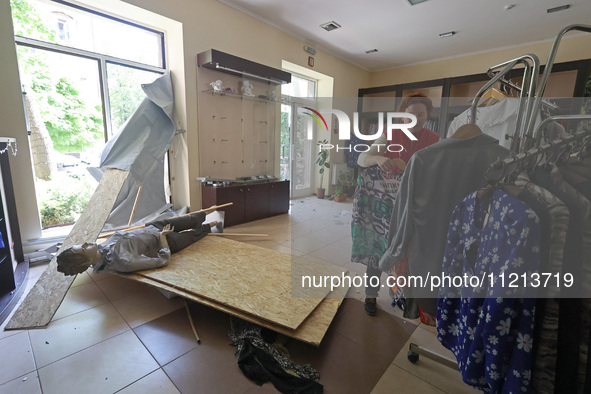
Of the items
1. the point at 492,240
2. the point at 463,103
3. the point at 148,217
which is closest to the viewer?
the point at 492,240

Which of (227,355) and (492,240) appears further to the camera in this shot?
(227,355)

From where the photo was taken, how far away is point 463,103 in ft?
18.6

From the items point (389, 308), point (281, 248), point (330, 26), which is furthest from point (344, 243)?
point (330, 26)

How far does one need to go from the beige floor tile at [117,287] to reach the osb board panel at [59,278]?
254 millimetres

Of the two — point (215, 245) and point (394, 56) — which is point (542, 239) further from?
point (394, 56)

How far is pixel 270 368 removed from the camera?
153 centimetres

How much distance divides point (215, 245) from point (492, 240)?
Result: 2.48 meters

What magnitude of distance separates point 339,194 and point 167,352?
4.90 metres

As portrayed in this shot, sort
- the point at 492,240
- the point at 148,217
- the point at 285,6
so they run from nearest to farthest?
the point at 492,240 < the point at 148,217 < the point at 285,6

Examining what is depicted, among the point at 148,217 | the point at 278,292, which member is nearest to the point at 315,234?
the point at 278,292

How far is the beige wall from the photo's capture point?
4800 mm

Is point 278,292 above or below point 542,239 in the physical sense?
below

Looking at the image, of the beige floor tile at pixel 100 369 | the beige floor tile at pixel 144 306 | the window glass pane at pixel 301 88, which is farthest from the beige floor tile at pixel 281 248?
the window glass pane at pixel 301 88

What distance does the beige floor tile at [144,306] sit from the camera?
1.98 m
